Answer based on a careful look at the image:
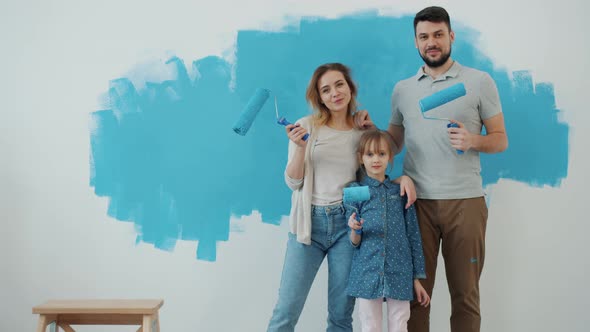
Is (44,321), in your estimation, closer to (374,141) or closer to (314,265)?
(314,265)

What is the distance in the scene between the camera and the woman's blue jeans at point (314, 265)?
71.9 inches

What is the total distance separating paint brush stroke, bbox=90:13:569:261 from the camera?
7.54 feet

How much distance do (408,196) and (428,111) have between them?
0.33 m

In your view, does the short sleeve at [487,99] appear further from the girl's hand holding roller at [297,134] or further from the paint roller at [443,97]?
the girl's hand holding roller at [297,134]

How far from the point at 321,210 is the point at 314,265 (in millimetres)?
204

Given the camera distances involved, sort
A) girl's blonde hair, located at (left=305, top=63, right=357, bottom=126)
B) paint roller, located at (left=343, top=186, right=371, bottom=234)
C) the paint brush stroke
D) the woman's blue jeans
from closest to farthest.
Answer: paint roller, located at (left=343, top=186, right=371, bottom=234) → the woman's blue jeans → girl's blonde hair, located at (left=305, top=63, right=357, bottom=126) → the paint brush stroke

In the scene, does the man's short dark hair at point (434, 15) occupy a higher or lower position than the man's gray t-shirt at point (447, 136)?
higher

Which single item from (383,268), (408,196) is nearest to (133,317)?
(383,268)

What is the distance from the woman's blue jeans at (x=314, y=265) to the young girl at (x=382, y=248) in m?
0.06

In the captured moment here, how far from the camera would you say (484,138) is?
1841 millimetres

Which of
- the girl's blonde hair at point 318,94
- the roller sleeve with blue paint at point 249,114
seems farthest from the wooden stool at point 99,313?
the girl's blonde hair at point 318,94

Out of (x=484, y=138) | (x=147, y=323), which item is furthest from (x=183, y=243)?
(x=484, y=138)

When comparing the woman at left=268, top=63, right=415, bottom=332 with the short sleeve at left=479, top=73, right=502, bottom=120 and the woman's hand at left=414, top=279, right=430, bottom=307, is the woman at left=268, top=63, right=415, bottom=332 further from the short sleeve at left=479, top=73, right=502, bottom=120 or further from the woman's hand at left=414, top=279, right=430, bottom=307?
the short sleeve at left=479, top=73, right=502, bottom=120

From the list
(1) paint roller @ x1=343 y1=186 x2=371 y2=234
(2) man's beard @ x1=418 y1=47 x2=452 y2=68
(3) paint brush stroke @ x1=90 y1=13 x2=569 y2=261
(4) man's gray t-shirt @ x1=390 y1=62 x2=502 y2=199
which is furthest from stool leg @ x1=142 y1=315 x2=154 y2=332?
(2) man's beard @ x1=418 y1=47 x2=452 y2=68
